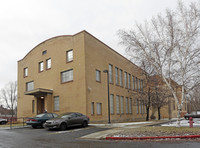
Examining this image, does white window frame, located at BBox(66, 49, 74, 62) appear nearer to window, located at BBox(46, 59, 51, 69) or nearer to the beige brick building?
the beige brick building

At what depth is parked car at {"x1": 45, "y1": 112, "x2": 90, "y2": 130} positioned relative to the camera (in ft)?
52.4

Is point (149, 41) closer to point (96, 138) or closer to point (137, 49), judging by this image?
point (137, 49)

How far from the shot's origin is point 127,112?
34344 mm

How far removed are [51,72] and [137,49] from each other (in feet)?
51.0

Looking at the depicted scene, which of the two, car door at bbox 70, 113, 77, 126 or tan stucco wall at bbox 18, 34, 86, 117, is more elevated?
tan stucco wall at bbox 18, 34, 86, 117

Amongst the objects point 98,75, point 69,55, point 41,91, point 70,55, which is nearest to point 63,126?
point 41,91

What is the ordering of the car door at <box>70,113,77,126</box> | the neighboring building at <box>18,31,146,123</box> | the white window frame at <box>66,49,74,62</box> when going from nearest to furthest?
1. the car door at <box>70,113,77,126</box>
2. the neighboring building at <box>18,31,146,123</box>
3. the white window frame at <box>66,49,74,62</box>

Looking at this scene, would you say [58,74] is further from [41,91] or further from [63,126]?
[63,126]

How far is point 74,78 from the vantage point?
81.4 feet

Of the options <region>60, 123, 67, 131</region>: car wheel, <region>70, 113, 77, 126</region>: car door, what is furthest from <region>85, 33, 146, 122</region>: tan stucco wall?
<region>60, 123, 67, 131</region>: car wheel

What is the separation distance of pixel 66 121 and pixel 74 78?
29.5 ft

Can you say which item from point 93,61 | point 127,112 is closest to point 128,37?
point 93,61

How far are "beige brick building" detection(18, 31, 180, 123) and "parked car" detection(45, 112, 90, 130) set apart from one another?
4790mm

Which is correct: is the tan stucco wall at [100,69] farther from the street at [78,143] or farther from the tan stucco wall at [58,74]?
the street at [78,143]
